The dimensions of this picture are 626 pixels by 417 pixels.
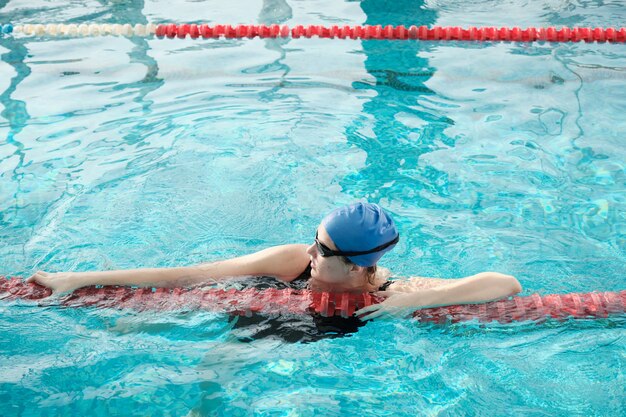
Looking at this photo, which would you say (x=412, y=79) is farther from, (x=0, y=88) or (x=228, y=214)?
(x=0, y=88)

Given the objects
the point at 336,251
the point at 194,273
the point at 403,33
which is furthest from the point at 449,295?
the point at 403,33

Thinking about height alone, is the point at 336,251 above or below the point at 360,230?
below

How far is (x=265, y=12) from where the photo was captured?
9.69 metres

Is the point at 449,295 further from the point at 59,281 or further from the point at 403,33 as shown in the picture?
the point at 403,33

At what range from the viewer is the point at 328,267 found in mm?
3678

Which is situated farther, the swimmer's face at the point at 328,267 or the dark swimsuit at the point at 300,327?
the dark swimsuit at the point at 300,327

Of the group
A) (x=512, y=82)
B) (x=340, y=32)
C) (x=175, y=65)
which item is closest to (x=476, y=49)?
(x=512, y=82)

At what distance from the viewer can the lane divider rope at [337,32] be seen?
27.9 feet

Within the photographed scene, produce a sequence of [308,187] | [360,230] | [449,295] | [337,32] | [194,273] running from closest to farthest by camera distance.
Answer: [360,230] < [449,295] < [194,273] < [308,187] < [337,32]

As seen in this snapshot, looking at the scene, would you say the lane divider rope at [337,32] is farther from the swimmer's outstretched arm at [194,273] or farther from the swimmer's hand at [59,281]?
the swimmer's hand at [59,281]

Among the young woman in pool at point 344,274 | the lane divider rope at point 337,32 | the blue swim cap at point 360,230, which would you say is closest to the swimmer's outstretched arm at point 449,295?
the young woman in pool at point 344,274

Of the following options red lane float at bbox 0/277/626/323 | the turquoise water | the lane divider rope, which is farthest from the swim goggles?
the lane divider rope

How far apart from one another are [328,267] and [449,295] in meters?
0.65

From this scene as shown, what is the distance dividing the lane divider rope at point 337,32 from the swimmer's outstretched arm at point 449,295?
17.4ft
